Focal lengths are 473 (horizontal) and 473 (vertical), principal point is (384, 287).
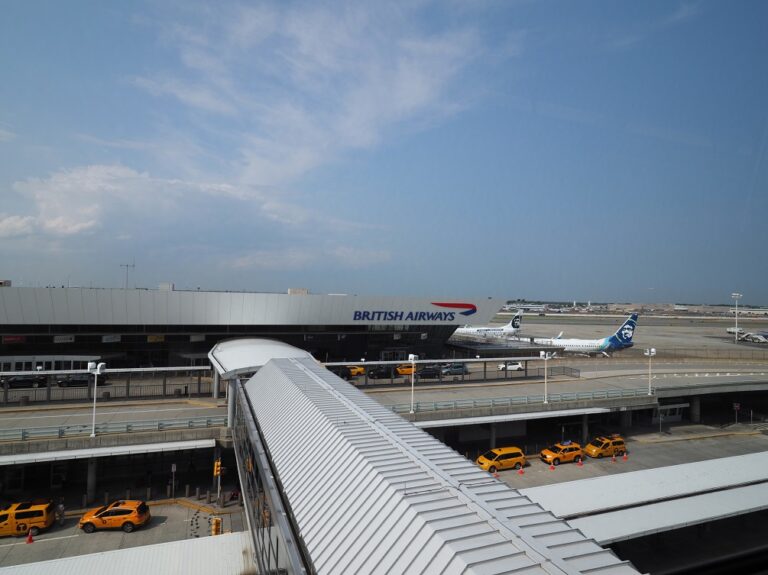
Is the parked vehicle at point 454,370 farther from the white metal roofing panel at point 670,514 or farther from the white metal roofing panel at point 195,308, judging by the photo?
the white metal roofing panel at point 670,514

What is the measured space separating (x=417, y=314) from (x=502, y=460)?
20464 millimetres

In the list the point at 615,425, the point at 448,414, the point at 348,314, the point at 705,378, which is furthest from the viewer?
the point at 348,314

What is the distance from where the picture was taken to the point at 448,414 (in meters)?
24.6

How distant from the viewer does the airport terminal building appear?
1300 inches

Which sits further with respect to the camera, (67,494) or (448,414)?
(448,414)

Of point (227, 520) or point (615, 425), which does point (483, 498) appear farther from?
point (615, 425)

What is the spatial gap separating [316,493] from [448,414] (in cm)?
1873

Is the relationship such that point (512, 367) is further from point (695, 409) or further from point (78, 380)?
point (78, 380)

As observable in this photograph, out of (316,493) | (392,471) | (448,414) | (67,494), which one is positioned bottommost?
(67,494)

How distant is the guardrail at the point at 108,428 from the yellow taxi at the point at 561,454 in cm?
1622

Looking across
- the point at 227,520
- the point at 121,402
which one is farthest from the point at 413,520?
the point at 121,402

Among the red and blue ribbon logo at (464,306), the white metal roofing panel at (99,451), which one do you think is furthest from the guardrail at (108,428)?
the red and blue ribbon logo at (464,306)

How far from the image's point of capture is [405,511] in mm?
5270

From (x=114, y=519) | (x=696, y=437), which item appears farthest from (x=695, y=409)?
(x=114, y=519)
